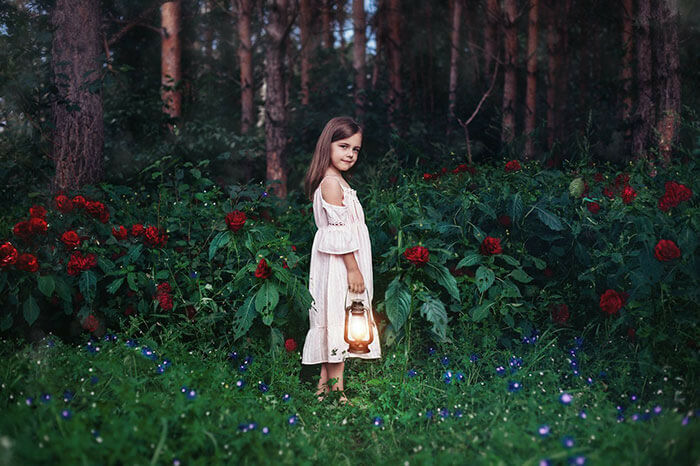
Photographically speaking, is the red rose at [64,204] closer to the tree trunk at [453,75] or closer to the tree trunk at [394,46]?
the tree trunk at [453,75]

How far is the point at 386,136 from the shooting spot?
30.8 feet

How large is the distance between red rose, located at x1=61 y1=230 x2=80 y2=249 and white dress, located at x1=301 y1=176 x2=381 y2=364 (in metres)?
1.56

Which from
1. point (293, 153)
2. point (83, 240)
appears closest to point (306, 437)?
point (83, 240)

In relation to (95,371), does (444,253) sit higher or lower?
higher

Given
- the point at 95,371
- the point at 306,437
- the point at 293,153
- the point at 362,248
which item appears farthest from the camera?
the point at 293,153

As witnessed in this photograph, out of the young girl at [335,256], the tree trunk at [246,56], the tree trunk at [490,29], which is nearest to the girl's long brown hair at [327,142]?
the young girl at [335,256]

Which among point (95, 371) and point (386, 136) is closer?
point (95, 371)

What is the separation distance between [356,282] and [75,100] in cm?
339

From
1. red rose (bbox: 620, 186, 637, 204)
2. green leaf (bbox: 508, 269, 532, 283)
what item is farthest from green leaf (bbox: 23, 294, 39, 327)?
red rose (bbox: 620, 186, 637, 204)

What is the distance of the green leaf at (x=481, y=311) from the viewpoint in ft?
11.8

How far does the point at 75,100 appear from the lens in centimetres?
496

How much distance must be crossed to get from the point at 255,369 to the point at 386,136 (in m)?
6.56

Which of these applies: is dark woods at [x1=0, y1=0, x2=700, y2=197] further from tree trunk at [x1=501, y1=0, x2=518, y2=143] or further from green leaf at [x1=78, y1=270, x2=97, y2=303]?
green leaf at [x1=78, y1=270, x2=97, y2=303]

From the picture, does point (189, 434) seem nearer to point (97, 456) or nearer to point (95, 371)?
point (97, 456)
